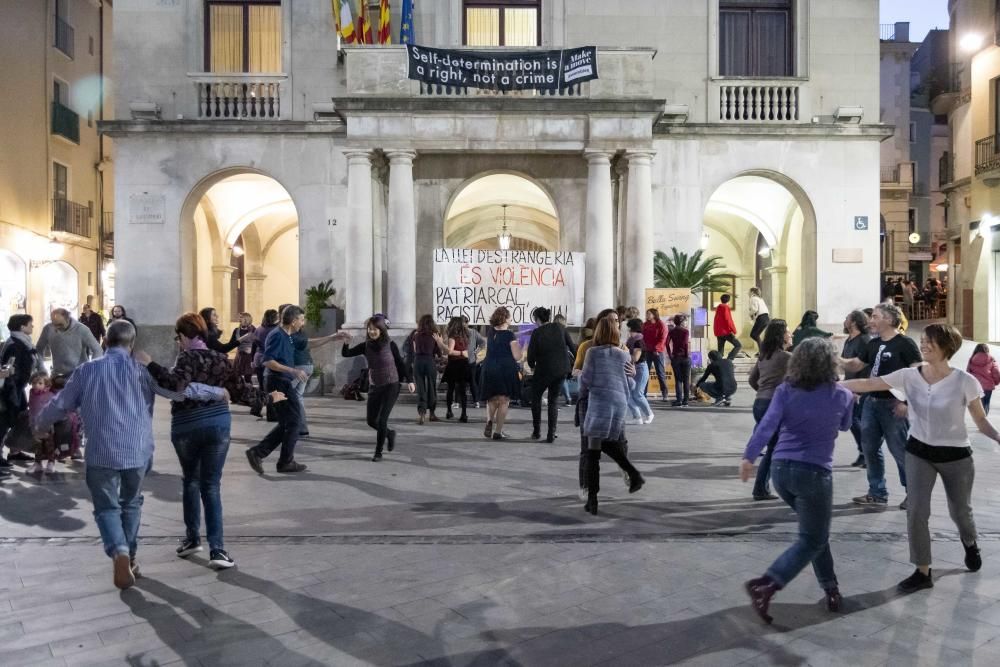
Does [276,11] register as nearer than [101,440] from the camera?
No

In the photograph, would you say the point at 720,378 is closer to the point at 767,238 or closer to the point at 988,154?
the point at 767,238

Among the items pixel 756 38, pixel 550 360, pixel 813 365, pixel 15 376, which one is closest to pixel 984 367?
pixel 550 360

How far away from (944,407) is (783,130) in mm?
15866

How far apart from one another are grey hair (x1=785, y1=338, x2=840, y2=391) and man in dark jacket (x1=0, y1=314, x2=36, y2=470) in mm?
8273

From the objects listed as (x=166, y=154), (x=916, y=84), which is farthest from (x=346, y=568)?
(x=916, y=84)

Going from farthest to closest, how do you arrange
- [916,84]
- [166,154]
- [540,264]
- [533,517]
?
[916,84] < [166,154] < [540,264] < [533,517]

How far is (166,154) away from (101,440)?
52.5ft

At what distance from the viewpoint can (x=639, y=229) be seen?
18.6 m

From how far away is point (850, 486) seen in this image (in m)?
8.62

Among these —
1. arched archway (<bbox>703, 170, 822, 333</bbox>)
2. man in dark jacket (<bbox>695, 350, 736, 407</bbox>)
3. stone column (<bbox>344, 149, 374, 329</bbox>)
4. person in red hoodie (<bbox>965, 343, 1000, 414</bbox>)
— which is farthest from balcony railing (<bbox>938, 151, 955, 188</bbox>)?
stone column (<bbox>344, 149, 374, 329</bbox>)

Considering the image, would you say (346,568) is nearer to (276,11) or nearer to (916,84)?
(276,11)

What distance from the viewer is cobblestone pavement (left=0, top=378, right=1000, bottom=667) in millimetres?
4605

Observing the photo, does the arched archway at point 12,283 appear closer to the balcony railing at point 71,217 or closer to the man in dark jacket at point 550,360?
the balcony railing at point 71,217

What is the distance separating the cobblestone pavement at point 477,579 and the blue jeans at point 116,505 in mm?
297
